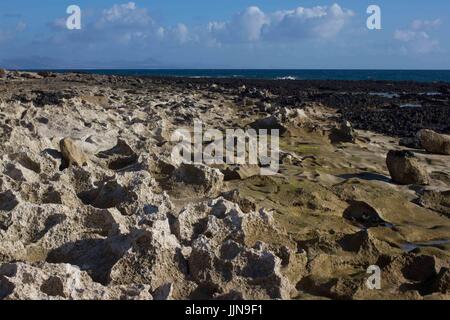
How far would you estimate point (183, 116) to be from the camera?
1414 cm

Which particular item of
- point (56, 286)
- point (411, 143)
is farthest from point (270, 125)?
point (56, 286)

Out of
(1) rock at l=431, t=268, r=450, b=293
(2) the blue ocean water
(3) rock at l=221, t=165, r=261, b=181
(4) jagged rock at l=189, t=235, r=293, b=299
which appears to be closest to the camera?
(4) jagged rock at l=189, t=235, r=293, b=299

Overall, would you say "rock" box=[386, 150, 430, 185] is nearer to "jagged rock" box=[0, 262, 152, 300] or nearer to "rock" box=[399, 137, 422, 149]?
"rock" box=[399, 137, 422, 149]

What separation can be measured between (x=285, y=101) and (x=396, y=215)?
59.1 ft

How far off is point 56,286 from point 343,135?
1038cm

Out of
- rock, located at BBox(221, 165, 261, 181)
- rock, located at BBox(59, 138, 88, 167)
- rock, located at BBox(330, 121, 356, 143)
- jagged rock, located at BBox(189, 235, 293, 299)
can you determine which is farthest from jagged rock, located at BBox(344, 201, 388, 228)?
rock, located at BBox(330, 121, 356, 143)

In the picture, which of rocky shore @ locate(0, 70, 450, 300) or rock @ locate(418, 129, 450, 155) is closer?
rocky shore @ locate(0, 70, 450, 300)

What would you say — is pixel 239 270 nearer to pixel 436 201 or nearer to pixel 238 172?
pixel 238 172

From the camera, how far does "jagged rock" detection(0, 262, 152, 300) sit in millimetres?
3166

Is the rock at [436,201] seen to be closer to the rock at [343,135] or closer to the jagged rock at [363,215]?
the jagged rock at [363,215]

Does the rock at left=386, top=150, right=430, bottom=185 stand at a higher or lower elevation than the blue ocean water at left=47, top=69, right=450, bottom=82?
lower

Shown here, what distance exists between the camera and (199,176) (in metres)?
6.04

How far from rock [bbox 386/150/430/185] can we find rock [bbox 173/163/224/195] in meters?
3.72
